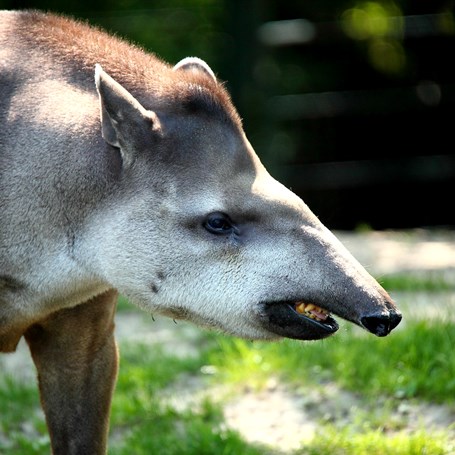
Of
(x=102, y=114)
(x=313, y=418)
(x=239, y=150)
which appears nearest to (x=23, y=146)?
(x=102, y=114)

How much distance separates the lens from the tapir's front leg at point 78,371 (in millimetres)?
4367

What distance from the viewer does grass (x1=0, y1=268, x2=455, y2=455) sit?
490 cm

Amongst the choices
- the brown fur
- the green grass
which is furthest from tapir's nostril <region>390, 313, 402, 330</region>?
the green grass

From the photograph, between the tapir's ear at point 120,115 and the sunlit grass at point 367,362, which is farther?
the sunlit grass at point 367,362

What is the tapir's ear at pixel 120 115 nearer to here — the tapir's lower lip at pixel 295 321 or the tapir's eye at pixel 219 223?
the tapir's eye at pixel 219 223

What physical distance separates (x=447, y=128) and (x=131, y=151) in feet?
28.2

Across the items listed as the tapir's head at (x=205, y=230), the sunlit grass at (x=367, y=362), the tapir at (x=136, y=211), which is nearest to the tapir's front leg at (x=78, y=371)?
the tapir at (x=136, y=211)

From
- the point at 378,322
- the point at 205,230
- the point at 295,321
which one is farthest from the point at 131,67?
the point at 378,322

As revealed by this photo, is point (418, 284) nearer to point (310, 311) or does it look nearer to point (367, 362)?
point (367, 362)

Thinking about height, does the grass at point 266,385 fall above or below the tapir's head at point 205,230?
below

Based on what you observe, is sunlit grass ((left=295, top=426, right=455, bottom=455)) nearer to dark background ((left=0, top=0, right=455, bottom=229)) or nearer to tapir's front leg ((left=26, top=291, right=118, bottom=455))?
tapir's front leg ((left=26, top=291, right=118, bottom=455))

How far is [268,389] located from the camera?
5.59 meters

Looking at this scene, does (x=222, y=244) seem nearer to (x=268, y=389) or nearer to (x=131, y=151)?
(x=131, y=151)

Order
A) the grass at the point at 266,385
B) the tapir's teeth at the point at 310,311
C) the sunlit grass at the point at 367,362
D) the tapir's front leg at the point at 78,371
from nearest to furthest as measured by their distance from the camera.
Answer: the tapir's teeth at the point at 310,311 < the tapir's front leg at the point at 78,371 < the grass at the point at 266,385 < the sunlit grass at the point at 367,362
